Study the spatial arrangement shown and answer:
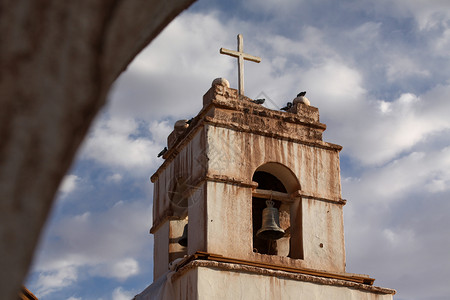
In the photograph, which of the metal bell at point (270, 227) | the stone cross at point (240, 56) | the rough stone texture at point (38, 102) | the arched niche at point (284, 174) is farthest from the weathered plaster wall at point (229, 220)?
the rough stone texture at point (38, 102)

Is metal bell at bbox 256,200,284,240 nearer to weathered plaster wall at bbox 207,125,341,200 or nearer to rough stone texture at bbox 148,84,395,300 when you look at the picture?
rough stone texture at bbox 148,84,395,300

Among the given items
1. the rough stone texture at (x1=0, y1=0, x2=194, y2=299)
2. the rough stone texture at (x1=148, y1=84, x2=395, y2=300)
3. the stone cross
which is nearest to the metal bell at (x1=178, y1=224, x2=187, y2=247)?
the rough stone texture at (x1=148, y1=84, x2=395, y2=300)

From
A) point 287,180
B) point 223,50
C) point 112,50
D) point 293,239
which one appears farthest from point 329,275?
point 112,50

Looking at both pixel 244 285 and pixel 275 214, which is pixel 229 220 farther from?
pixel 244 285

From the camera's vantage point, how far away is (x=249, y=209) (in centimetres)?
839

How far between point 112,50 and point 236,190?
24.1ft

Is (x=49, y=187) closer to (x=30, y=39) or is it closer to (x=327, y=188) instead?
(x=30, y=39)

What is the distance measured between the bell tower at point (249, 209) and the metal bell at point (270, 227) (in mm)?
13

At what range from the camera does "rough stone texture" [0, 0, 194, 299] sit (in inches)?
36.4

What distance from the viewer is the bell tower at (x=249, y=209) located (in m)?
8.02

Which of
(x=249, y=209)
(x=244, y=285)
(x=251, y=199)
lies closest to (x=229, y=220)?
(x=249, y=209)

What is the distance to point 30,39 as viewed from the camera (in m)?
0.95

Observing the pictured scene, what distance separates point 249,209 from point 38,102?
7.50 meters

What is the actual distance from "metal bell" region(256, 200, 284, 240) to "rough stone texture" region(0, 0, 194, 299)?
23.9 feet
